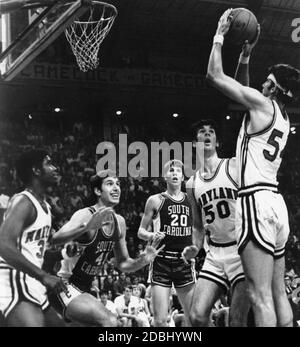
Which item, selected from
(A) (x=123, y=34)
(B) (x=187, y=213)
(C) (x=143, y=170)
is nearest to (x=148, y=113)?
(A) (x=123, y=34)

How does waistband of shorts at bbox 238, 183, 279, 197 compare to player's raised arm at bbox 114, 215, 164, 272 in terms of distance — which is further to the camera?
player's raised arm at bbox 114, 215, 164, 272

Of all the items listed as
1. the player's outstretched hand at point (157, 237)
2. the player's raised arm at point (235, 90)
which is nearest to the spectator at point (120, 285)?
the player's outstretched hand at point (157, 237)

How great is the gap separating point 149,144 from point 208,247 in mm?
3197

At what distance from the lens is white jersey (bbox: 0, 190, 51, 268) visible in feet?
15.1

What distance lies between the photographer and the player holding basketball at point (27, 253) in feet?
14.4

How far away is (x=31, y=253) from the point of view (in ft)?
15.5

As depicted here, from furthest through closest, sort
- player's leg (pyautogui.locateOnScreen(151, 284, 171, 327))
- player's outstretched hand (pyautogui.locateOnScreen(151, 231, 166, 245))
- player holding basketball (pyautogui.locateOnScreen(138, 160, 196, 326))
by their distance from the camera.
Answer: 1. player holding basketball (pyautogui.locateOnScreen(138, 160, 196, 326))
2. player's leg (pyautogui.locateOnScreen(151, 284, 171, 327))
3. player's outstretched hand (pyautogui.locateOnScreen(151, 231, 166, 245))

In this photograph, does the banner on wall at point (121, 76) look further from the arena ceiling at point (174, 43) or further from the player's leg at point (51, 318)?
the player's leg at point (51, 318)

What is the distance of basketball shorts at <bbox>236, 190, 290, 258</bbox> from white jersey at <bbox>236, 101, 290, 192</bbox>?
93 mm

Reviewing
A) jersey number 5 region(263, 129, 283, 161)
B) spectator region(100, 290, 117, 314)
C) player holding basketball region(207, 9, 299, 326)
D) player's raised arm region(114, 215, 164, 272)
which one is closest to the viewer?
player holding basketball region(207, 9, 299, 326)

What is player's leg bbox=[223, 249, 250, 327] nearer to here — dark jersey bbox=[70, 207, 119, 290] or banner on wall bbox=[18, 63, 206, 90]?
dark jersey bbox=[70, 207, 119, 290]

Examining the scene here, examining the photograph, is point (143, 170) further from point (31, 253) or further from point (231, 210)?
point (31, 253)

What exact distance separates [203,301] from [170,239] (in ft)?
5.76

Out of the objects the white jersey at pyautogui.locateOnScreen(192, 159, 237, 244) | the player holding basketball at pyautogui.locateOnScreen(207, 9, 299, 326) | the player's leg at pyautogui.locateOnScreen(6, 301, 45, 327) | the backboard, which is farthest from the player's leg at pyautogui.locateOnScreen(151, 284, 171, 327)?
the backboard
